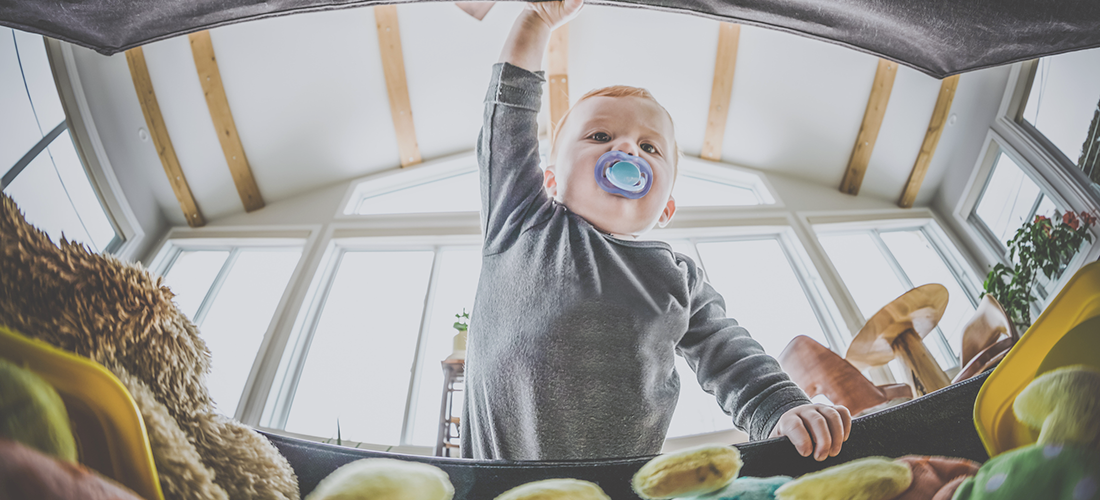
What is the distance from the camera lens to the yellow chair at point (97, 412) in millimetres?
138

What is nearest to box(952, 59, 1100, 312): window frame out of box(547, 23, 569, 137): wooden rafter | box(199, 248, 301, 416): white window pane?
box(199, 248, 301, 416): white window pane

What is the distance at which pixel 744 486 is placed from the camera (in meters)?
0.24


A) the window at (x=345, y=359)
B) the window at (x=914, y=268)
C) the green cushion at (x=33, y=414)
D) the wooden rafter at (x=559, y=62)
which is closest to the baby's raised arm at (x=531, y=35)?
the window at (x=345, y=359)

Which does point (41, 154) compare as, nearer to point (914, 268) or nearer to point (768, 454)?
point (768, 454)

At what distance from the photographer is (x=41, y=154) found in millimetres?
244

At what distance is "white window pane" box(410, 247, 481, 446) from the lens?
1736mm

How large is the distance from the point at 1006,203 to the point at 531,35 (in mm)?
428

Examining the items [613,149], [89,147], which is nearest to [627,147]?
[613,149]

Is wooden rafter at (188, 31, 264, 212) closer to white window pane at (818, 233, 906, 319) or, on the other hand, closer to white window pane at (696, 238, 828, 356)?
white window pane at (818, 233, 906, 319)

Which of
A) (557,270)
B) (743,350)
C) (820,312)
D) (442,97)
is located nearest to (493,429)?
(557,270)

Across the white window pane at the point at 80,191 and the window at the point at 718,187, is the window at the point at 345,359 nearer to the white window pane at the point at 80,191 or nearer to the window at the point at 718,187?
the white window pane at the point at 80,191

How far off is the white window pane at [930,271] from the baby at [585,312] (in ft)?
0.45

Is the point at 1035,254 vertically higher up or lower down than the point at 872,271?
lower down

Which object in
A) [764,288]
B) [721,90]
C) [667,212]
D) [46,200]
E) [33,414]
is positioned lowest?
[33,414]
